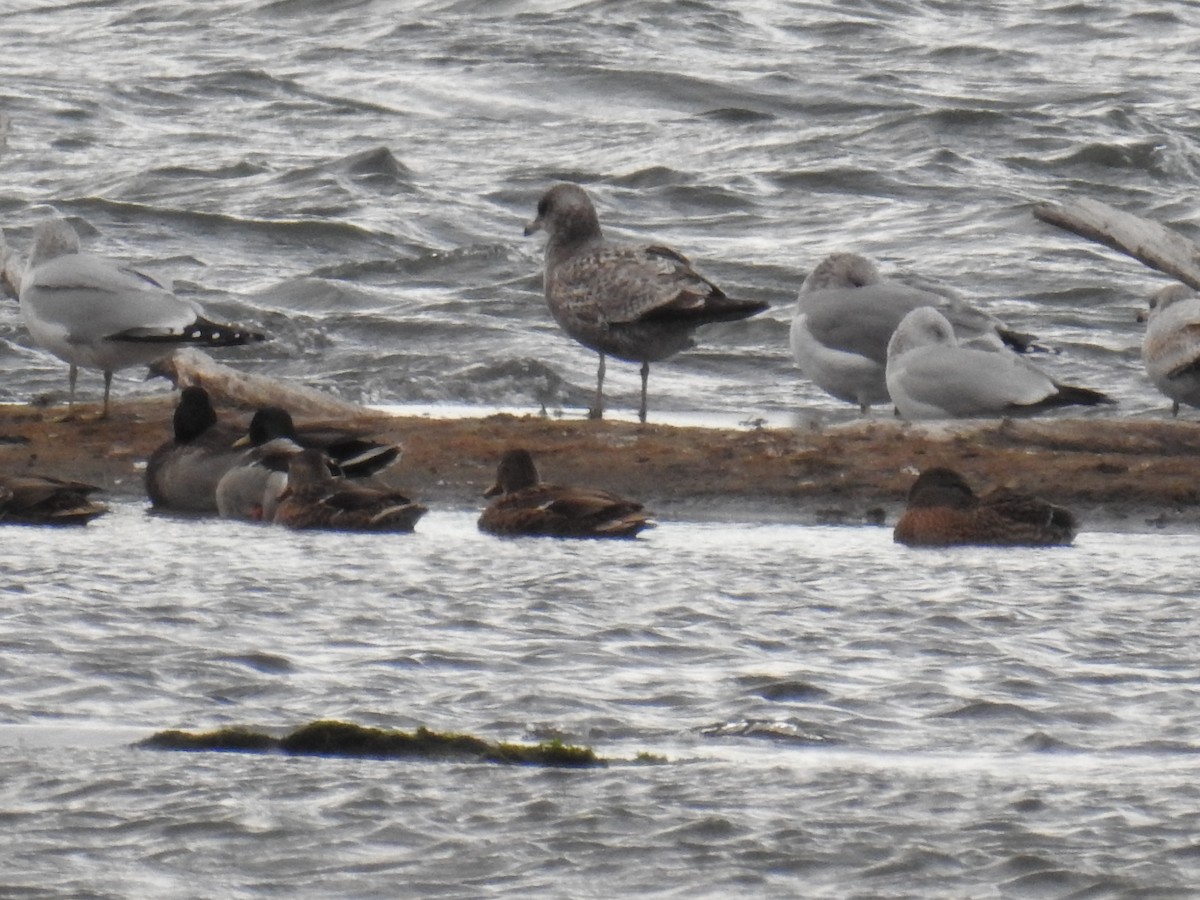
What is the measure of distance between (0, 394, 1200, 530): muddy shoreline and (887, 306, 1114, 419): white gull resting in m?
0.25

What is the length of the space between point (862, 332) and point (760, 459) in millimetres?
2154

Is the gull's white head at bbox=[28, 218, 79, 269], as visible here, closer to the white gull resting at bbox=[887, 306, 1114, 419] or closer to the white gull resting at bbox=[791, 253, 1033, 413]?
the white gull resting at bbox=[791, 253, 1033, 413]

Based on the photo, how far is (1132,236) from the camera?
1223 cm

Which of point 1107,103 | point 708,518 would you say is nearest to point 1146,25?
point 1107,103

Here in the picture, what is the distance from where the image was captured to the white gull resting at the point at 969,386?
9836mm

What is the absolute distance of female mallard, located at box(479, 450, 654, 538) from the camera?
24.7 feet

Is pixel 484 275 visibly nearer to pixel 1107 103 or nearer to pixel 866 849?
pixel 1107 103

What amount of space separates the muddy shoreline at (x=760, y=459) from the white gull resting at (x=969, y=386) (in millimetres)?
245

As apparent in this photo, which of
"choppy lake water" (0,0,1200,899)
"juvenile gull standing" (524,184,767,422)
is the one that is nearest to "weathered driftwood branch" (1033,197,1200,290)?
"choppy lake water" (0,0,1200,899)

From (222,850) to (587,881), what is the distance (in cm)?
55

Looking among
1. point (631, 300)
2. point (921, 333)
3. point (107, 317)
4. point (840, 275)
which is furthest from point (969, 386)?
point (107, 317)

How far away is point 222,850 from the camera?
135 inches

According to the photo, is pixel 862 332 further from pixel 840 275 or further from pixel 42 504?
pixel 42 504

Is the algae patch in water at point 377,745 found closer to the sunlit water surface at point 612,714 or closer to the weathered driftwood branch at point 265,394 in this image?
the sunlit water surface at point 612,714
